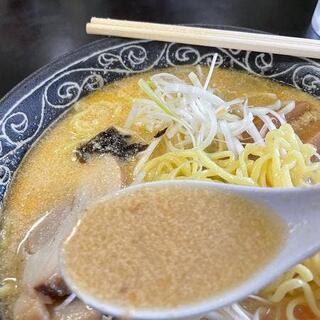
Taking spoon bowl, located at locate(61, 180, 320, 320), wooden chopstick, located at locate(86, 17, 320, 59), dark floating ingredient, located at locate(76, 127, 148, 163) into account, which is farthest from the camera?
wooden chopstick, located at locate(86, 17, 320, 59)

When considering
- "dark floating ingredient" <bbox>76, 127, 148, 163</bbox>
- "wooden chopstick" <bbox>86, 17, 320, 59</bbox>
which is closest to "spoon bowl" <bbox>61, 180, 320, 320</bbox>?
"dark floating ingredient" <bbox>76, 127, 148, 163</bbox>

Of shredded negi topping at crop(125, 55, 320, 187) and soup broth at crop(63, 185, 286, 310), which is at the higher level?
soup broth at crop(63, 185, 286, 310)

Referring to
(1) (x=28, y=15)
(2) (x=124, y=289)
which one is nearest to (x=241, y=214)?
(2) (x=124, y=289)

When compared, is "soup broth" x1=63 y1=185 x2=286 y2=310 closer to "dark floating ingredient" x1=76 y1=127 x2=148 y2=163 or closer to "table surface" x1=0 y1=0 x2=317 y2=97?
"dark floating ingredient" x1=76 y1=127 x2=148 y2=163

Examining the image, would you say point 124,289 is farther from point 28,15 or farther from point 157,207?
point 28,15

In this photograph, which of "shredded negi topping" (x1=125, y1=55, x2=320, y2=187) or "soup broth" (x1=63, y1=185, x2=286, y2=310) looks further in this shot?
"shredded negi topping" (x1=125, y1=55, x2=320, y2=187)

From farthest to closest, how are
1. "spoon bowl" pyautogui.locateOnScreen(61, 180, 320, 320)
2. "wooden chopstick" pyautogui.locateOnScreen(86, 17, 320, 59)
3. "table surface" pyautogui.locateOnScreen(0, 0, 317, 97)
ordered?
"table surface" pyautogui.locateOnScreen(0, 0, 317, 97) → "wooden chopstick" pyautogui.locateOnScreen(86, 17, 320, 59) → "spoon bowl" pyautogui.locateOnScreen(61, 180, 320, 320)

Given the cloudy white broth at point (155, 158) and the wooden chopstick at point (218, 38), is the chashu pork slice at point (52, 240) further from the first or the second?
the wooden chopstick at point (218, 38)

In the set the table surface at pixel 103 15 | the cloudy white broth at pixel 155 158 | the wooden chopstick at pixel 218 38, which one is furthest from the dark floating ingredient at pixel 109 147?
the table surface at pixel 103 15

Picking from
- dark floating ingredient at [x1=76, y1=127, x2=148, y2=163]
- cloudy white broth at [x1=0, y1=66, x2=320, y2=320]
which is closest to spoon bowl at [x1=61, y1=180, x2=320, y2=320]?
cloudy white broth at [x1=0, y1=66, x2=320, y2=320]
